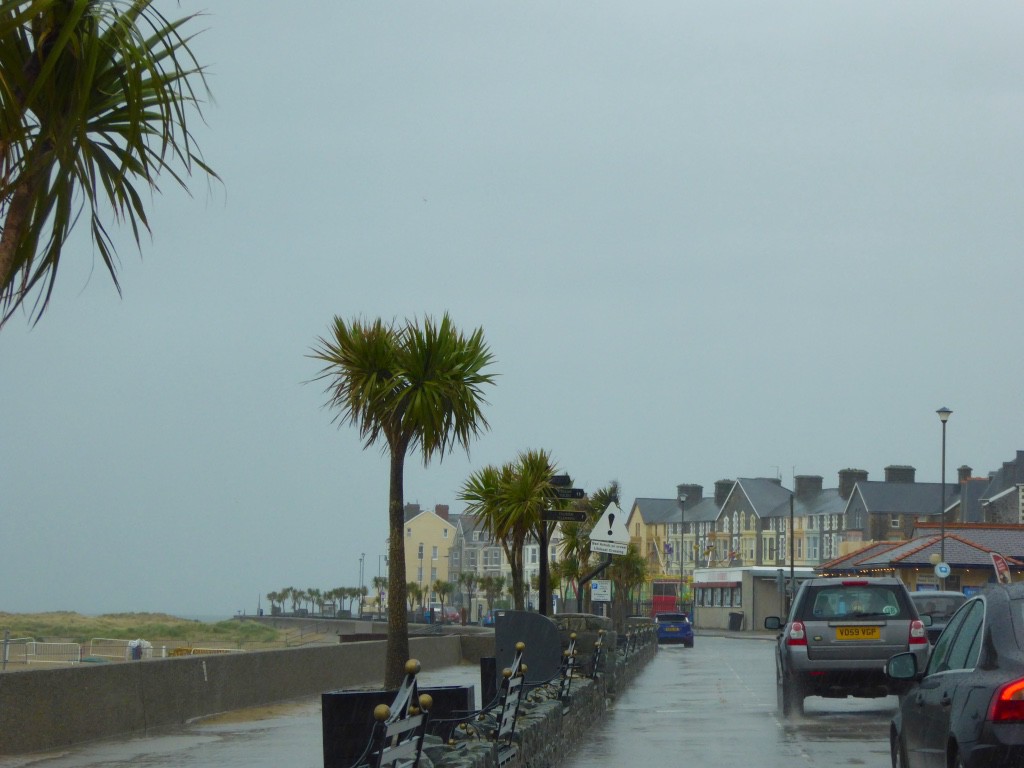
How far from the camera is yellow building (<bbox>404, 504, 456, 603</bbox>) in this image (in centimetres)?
17725

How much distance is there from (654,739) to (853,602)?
4090mm

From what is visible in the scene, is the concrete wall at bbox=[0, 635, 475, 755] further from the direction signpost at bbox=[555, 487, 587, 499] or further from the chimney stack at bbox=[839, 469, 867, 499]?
the chimney stack at bbox=[839, 469, 867, 499]

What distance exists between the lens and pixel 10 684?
12844mm

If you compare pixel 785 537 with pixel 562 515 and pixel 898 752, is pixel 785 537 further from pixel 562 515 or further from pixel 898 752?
pixel 898 752

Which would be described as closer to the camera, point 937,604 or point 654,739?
point 654,739

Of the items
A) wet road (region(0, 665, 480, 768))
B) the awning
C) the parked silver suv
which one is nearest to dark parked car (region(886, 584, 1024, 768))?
wet road (region(0, 665, 480, 768))

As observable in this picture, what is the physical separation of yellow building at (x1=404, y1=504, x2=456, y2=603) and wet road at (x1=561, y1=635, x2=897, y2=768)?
15110 cm

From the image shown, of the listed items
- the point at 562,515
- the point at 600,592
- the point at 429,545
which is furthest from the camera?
the point at 429,545

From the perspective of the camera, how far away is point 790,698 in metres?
18.7

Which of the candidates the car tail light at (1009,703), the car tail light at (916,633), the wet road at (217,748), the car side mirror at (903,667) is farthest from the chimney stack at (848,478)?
the car tail light at (1009,703)

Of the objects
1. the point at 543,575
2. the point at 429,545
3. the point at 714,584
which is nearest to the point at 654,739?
the point at 543,575

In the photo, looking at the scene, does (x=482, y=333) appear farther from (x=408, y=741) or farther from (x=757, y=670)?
(x=757, y=670)

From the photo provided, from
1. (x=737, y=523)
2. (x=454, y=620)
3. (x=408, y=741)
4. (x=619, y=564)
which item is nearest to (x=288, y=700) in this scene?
(x=408, y=741)

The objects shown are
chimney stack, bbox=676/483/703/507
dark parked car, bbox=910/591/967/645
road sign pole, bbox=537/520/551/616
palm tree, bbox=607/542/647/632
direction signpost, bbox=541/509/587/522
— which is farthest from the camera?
chimney stack, bbox=676/483/703/507
